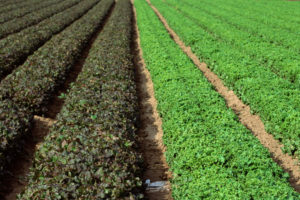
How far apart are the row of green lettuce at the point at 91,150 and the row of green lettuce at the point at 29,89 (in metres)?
1.20

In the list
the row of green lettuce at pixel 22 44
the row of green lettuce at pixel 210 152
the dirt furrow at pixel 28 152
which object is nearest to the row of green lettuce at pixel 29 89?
the dirt furrow at pixel 28 152

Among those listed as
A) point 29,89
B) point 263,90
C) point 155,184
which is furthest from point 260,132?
point 29,89

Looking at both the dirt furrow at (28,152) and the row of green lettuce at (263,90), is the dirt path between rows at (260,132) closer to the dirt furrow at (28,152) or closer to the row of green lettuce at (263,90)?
the row of green lettuce at (263,90)

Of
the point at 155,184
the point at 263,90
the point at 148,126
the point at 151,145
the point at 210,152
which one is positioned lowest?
the point at 155,184

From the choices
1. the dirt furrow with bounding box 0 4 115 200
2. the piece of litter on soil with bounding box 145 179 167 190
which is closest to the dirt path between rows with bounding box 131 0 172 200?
the piece of litter on soil with bounding box 145 179 167 190

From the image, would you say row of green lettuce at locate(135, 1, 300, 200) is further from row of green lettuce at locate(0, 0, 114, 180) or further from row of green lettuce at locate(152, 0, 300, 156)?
row of green lettuce at locate(0, 0, 114, 180)

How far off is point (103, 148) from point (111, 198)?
1.23m

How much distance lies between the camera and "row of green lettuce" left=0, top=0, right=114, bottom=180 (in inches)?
254

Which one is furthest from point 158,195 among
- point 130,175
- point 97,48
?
point 97,48

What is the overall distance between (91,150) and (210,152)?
273 cm

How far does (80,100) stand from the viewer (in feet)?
23.8

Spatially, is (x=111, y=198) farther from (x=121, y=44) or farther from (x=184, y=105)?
(x=121, y=44)

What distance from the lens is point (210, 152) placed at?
5793 millimetres

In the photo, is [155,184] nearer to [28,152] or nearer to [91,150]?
[91,150]
